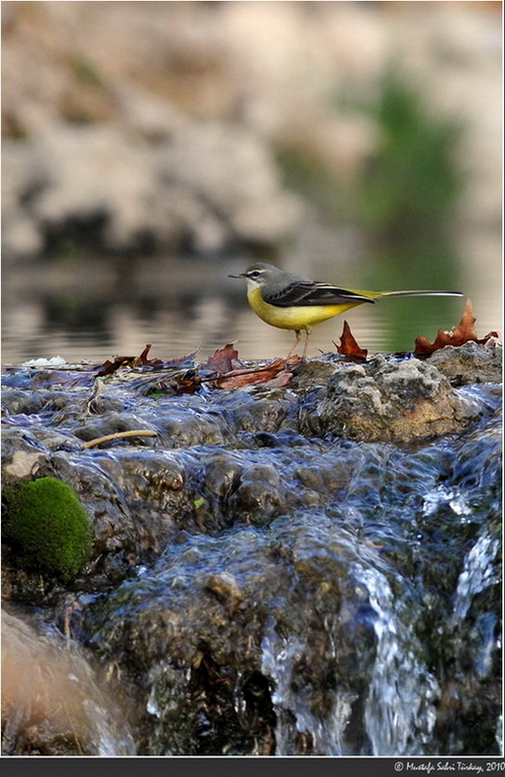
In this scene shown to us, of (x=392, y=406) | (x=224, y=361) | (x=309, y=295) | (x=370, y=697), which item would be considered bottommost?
(x=370, y=697)

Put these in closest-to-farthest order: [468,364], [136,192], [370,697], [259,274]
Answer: [370,697]
[468,364]
[259,274]
[136,192]

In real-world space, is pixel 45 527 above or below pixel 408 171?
below

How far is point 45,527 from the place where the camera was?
271 centimetres

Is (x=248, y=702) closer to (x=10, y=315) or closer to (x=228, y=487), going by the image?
(x=228, y=487)

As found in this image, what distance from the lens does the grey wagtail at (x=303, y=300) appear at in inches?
198

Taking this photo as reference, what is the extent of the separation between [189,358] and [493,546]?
7.89 feet

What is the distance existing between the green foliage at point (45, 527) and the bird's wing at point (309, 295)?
2547 mm

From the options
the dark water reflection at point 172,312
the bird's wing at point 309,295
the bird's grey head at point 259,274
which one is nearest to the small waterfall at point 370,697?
the bird's wing at point 309,295

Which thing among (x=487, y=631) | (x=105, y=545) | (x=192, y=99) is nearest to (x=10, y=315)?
(x=105, y=545)

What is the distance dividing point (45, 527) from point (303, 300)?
272 centimetres

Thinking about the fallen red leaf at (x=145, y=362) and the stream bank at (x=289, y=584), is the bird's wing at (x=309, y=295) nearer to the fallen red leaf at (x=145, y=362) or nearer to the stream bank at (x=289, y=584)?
the fallen red leaf at (x=145, y=362)

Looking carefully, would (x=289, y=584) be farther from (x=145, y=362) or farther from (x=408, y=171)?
(x=408, y=171)

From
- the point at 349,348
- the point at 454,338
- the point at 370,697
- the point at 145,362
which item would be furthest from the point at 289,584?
the point at 145,362

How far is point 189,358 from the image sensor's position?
191 inches
